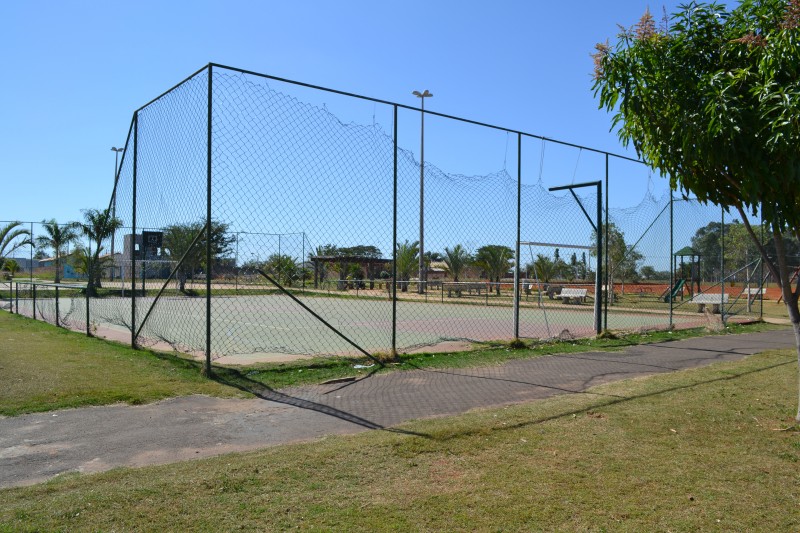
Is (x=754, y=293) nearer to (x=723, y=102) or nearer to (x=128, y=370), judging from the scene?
(x=723, y=102)

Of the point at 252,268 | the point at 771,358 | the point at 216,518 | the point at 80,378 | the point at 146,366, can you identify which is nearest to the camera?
the point at 216,518

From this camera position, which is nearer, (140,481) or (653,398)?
(140,481)

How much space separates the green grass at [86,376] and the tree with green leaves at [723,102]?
220 inches

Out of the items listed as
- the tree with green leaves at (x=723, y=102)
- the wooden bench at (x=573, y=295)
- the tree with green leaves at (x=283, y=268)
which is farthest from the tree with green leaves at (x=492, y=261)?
the tree with green leaves at (x=723, y=102)

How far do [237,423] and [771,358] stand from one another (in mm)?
9197

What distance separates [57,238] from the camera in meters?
34.1

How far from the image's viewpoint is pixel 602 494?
398 cm

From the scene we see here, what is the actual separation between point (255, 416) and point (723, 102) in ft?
17.6

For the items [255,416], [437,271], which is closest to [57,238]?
[437,271]

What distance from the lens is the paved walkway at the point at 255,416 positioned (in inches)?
190

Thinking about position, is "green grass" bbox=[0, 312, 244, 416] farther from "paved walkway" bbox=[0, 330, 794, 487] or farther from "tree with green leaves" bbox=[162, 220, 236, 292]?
"tree with green leaves" bbox=[162, 220, 236, 292]

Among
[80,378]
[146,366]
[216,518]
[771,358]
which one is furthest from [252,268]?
[771,358]

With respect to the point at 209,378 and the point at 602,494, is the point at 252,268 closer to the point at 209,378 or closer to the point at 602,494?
the point at 209,378

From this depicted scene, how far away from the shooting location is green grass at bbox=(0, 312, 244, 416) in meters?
6.59
